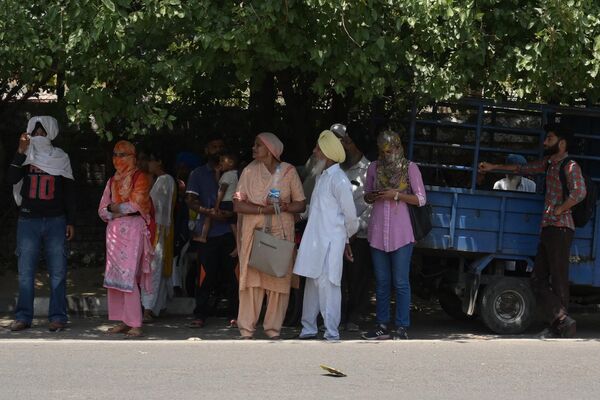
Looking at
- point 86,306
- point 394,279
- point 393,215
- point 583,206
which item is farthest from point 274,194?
point 86,306

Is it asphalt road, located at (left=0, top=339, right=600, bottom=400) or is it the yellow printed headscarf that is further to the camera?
the yellow printed headscarf

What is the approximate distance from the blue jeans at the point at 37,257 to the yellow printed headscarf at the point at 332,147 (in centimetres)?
231

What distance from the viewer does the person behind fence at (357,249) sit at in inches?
372

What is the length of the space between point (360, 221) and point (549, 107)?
1967 mm

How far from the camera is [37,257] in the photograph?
30.5 ft

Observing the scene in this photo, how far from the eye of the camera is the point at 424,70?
8797 millimetres

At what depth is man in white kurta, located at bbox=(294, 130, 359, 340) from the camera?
8898 mm

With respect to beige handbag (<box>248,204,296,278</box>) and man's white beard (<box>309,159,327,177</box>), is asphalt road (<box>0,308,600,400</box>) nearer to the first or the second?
beige handbag (<box>248,204,296,278</box>)

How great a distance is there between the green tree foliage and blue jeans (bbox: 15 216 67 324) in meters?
1.02

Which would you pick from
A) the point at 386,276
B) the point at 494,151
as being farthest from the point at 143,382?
the point at 494,151

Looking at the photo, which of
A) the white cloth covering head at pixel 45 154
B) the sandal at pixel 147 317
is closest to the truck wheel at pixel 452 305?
the sandal at pixel 147 317

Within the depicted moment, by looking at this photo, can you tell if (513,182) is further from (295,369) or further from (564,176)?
(295,369)

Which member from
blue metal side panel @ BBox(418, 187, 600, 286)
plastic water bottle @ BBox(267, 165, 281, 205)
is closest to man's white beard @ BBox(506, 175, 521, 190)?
blue metal side panel @ BBox(418, 187, 600, 286)

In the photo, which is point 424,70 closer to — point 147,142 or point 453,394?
A: point 453,394
